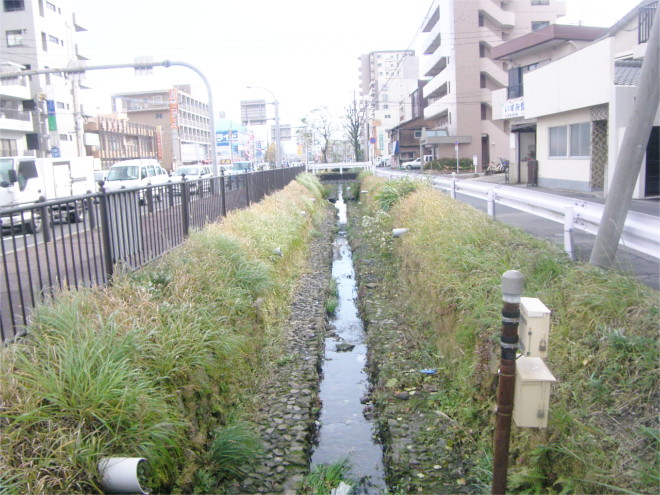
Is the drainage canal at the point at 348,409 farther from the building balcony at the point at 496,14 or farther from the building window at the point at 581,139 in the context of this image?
the building balcony at the point at 496,14

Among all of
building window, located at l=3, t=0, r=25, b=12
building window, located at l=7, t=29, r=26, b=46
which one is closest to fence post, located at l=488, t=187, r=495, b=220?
building window, located at l=7, t=29, r=26, b=46

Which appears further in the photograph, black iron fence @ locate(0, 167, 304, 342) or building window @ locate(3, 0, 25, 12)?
building window @ locate(3, 0, 25, 12)

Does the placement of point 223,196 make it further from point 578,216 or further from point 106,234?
point 578,216

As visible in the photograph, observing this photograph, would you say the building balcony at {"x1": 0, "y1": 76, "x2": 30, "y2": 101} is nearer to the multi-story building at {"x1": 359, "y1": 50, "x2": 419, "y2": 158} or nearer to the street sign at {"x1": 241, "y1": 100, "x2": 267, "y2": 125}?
the street sign at {"x1": 241, "y1": 100, "x2": 267, "y2": 125}

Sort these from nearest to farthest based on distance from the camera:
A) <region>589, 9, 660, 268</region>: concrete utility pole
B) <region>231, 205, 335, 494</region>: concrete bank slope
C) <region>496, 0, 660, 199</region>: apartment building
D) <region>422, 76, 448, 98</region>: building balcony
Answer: <region>231, 205, 335, 494</region>: concrete bank slope
<region>589, 9, 660, 268</region>: concrete utility pole
<region>496, 0, 660, 199</region>: apartment building
<region>422, 76, 448, 98</region>: building balcony

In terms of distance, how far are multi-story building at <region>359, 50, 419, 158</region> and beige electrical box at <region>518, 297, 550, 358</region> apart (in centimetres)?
8647

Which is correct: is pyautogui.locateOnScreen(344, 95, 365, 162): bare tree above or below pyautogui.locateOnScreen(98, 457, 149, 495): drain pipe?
above

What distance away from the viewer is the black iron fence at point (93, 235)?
4977 mm

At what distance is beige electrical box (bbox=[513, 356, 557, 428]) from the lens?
3.38 m

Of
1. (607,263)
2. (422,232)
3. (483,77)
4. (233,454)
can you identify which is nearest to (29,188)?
(422,232)

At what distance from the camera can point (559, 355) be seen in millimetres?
4281

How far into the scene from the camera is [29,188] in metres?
17.6

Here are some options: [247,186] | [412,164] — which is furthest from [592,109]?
[412,164]

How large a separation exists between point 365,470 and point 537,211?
500cm
